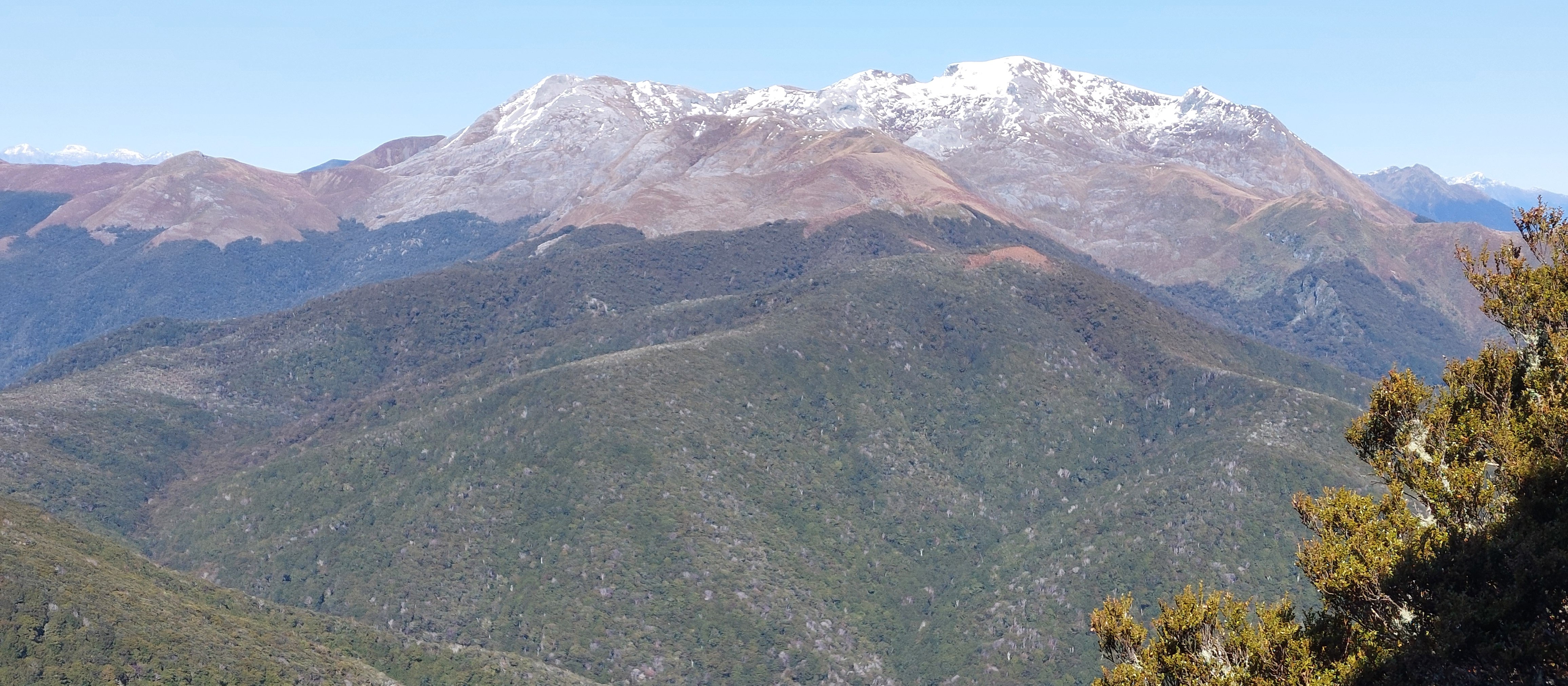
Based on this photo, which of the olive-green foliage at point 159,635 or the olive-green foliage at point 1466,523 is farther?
the olive-green foliage at point 159,635

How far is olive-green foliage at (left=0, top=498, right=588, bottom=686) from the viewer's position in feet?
413

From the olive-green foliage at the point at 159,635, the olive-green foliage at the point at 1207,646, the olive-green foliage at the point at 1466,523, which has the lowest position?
the olive-green foliage at the point at 159,635

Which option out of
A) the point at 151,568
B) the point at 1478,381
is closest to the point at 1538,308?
the point at 1478,381

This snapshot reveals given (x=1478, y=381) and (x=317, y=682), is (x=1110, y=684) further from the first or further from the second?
(x=317, y=682)

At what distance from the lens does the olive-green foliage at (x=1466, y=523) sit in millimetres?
36250

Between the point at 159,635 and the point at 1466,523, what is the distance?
137544mm

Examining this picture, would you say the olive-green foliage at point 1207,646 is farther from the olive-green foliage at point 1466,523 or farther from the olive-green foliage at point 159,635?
the olive-green foliage at point 159,635

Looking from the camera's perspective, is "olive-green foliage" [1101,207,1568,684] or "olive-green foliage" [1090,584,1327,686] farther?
"olive-green foliage" [1090,584,1327,686]

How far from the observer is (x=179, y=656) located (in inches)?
5143

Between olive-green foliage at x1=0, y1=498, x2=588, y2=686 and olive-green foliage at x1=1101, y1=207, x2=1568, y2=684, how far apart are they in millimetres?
120852

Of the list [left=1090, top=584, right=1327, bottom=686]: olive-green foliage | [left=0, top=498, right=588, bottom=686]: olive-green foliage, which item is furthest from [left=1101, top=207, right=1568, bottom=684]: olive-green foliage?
[left=0, top=498, right=588, bottom=686]: olive-green foliage

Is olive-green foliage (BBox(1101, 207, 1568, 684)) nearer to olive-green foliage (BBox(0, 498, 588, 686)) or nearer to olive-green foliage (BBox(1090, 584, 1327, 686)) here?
olive-green foliage (BBox(1090, 584, 1327, 686))

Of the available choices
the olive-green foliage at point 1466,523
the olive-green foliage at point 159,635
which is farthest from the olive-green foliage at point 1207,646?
the olive-green foliage at point 159,635

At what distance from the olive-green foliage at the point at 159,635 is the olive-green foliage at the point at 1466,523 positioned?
4758 inches
